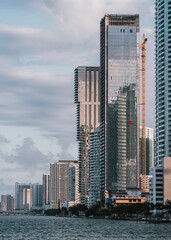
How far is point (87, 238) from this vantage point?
141375 mm

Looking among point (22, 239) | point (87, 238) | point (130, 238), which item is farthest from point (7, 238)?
point (130, 238)

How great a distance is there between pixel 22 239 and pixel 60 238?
28.7 feet

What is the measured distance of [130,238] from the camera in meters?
141

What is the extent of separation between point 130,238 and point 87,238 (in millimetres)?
9742

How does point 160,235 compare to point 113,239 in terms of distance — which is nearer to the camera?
point 113,239

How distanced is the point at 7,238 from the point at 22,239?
21.2ft

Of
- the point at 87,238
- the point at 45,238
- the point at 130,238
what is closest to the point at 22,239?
the point at 45,238

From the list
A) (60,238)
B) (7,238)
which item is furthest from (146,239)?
(7,238)

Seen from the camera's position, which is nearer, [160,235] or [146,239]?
[146,239]

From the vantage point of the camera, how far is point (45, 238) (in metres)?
144

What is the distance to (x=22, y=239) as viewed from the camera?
141875mm

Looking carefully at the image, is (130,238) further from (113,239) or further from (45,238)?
(45,238)

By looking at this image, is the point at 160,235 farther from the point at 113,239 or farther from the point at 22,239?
the point at 22,239

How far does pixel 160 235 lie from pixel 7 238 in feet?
119
